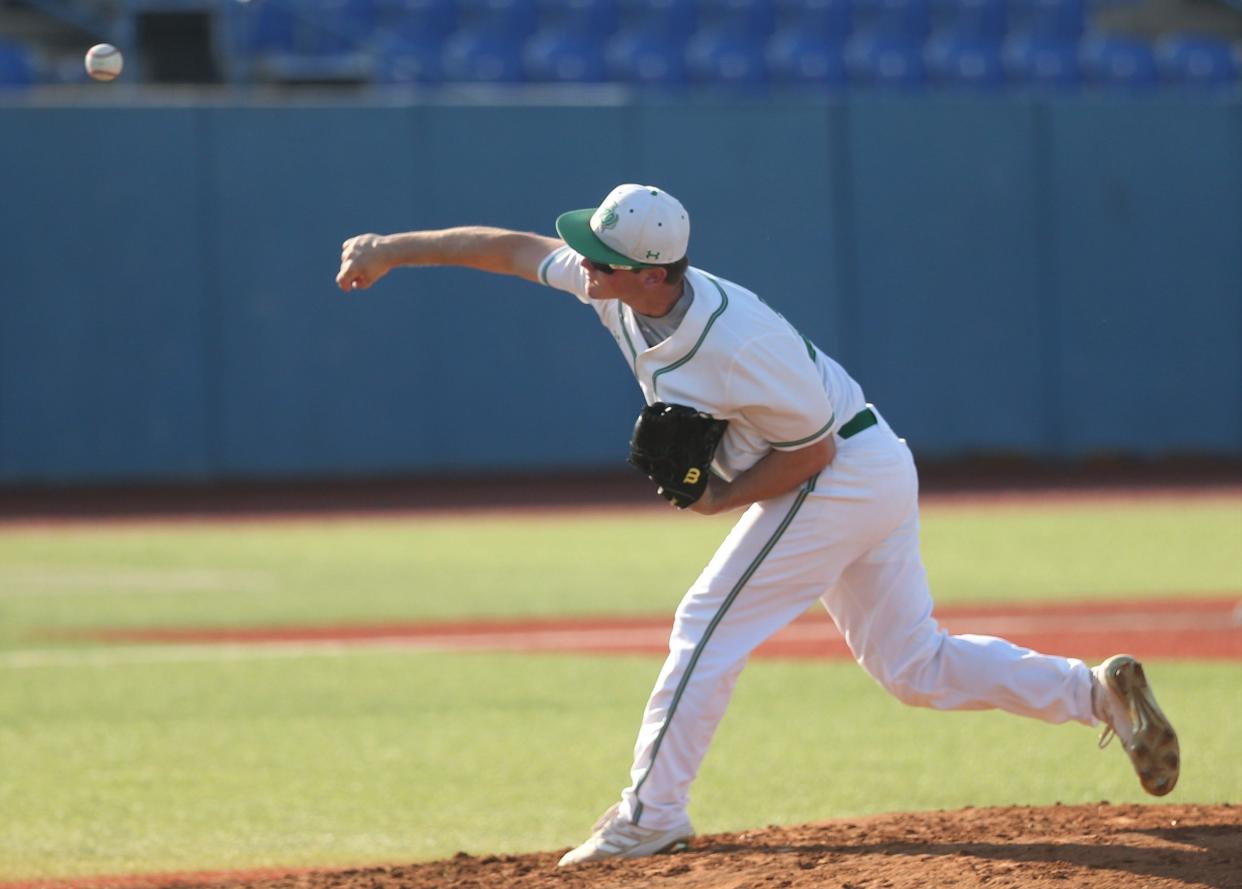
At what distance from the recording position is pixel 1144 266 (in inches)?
737

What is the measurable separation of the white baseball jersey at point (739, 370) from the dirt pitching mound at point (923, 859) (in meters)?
1.07

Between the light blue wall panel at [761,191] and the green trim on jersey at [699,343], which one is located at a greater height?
the green trim on jersey at [699,343]

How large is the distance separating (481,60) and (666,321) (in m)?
15.0

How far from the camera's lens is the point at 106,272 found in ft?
56.1

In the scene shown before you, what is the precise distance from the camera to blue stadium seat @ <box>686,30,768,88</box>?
1930 cm

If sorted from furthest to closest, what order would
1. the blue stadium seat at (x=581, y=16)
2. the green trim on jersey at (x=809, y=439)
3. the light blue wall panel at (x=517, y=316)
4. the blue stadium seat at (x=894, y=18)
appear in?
1. the blue stadium seat at (x=894, y=18)
2. the blue stadium seat at (x=581, y=16)
3. the light blue wall panel at (x=517, y=316)
4. the green trim on jersey at (x=809, y=439)

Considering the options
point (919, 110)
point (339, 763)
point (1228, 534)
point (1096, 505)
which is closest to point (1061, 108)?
point (919, 110)

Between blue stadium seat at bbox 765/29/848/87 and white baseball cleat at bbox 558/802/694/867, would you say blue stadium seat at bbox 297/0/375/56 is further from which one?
white baseball cleat at bbox 558/802/694/867

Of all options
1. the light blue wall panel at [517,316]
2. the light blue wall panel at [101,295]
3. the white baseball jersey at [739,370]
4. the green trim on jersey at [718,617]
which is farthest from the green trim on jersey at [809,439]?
the light blue wall panel at [101,295]

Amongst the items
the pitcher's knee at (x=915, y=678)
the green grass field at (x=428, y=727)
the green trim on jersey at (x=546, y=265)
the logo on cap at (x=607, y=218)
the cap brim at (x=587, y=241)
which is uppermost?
the logo on cap at (x=607, y=218)

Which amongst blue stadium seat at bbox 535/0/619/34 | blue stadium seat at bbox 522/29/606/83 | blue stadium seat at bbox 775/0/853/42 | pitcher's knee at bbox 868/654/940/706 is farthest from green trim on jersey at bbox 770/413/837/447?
blue stadium seat at bbox 775/0/853/42

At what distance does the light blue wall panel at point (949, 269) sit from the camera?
60.0ft

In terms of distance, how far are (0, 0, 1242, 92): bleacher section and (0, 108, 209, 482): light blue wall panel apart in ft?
4.59

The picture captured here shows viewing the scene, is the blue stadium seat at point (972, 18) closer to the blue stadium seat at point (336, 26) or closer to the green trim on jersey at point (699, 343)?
the blue stadium seat at point (336, 26)
